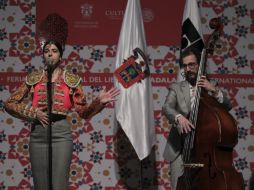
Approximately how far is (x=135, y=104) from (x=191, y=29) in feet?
2.54

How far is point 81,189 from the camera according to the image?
13.2 feet

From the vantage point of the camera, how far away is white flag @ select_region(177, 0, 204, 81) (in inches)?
142

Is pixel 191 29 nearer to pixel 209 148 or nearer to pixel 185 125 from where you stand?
pixel 185 125

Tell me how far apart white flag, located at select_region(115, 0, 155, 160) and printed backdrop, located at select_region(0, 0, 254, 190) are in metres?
0.44

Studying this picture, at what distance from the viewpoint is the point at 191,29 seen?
12.1ft

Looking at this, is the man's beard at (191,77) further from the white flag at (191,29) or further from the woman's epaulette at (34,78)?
the woman's epaulette at (34,78)

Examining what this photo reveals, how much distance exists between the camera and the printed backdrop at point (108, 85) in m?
4.01

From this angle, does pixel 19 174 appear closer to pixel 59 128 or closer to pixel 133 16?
pixel 59 128

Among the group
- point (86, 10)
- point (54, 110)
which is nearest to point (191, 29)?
point (86, 10)

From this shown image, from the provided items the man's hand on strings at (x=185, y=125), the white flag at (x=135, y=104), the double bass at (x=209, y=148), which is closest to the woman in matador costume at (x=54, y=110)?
the man's hand on strings at (x=185, y=125)

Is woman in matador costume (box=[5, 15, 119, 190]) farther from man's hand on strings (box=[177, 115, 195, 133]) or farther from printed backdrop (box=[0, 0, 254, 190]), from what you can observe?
printed backdrop (box=[0, 0, 254, 190])

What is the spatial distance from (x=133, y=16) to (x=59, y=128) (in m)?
1.41

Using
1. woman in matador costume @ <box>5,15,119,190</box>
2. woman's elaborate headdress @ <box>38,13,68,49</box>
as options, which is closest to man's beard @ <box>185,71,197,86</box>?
woman in matador costume @ <box>5,15,119,190</box>

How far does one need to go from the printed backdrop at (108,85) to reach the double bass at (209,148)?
1.25m
